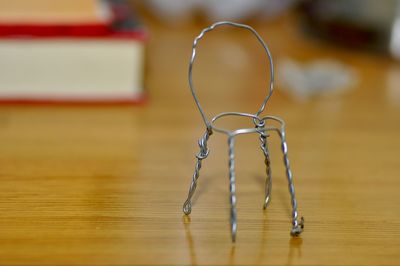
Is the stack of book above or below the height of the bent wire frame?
above

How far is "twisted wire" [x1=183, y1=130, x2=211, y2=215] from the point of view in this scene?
0.42 metres

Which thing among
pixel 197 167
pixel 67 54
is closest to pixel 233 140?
pixel 197 167

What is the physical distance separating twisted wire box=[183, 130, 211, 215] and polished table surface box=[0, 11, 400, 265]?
0.01 m

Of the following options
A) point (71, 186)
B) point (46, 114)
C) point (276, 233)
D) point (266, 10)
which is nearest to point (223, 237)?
point (276, 233)

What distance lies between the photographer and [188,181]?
1.64ft

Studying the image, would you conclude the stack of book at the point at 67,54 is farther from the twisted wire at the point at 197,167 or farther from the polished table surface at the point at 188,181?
the twisted wire at the point at 197,167

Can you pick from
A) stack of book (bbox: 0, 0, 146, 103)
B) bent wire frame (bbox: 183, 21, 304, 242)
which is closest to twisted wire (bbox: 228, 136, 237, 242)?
bent wire frame (bbox: 183, 21, 304, 242)

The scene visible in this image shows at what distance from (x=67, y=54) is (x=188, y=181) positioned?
0.25 metres

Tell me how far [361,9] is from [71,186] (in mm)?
644

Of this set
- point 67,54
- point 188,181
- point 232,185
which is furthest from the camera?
point 67,54

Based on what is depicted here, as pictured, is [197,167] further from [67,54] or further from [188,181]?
[67,54]

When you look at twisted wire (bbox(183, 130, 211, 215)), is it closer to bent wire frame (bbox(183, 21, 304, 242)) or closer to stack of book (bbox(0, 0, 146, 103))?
bent wire frame (bbox(183, 21, 304, 242))

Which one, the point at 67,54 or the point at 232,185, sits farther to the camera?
the point at 67,54

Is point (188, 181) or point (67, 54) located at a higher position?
point (67, 54)
